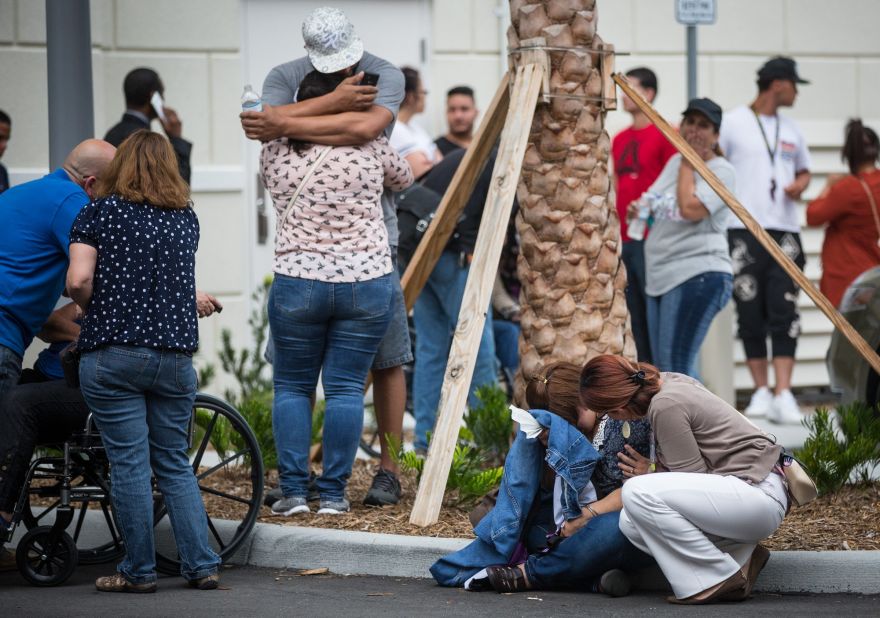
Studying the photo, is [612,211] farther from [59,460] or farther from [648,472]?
[59,460]

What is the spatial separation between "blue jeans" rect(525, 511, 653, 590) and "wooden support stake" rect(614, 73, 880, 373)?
5.46 ft

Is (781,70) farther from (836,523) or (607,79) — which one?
(836,523)

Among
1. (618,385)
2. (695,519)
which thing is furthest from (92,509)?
(695,519)

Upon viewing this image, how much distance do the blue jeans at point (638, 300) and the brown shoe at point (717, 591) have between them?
138 inches

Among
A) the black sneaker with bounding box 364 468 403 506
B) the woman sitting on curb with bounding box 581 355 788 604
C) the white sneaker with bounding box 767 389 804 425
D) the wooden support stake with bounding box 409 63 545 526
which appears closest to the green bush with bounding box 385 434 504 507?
the black sneaker with bounding box 364 468 403 506

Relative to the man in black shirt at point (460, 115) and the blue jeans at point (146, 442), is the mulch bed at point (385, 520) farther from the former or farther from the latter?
the man in black shirt at point (460, 115)

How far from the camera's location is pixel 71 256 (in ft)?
17.4

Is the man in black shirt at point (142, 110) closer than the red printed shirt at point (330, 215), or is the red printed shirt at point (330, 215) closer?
the red printed shirt at point (330, 215)

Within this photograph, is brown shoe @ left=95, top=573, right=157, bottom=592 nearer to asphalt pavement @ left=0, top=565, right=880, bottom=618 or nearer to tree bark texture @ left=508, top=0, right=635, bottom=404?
asphalt pavement @ left=0, top=565, right=880, bottom=618

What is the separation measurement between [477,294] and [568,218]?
2.37 feet

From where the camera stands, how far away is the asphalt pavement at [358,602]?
200 inches

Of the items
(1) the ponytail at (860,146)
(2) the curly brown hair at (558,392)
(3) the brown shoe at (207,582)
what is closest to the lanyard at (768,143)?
(1) the ponytail at (860,146)

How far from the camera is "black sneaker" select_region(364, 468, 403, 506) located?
259 inches

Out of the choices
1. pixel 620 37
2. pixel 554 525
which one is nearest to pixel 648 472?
pixel 554 525
